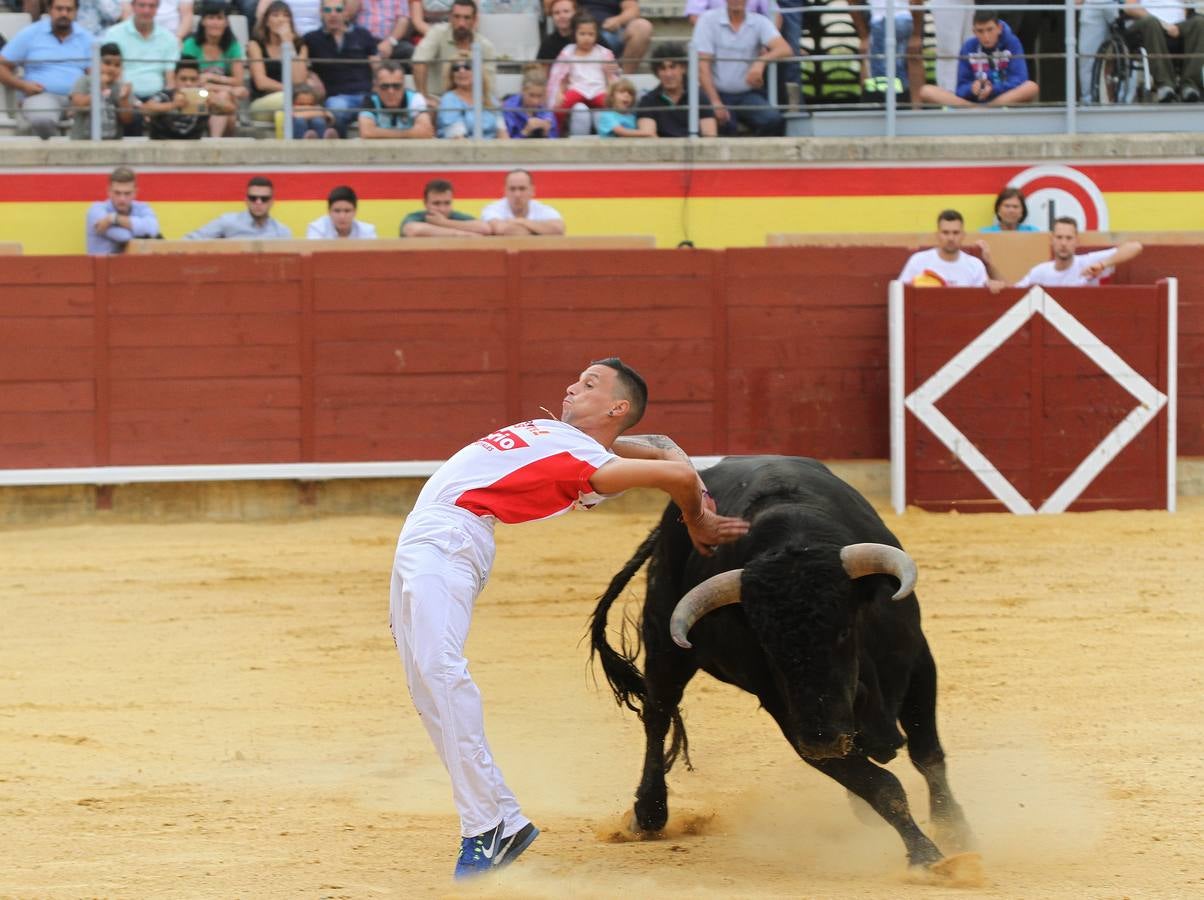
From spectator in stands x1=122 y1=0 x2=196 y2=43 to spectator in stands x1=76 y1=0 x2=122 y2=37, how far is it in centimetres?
37

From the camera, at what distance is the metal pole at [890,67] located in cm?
1134

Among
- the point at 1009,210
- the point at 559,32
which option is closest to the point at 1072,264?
the point at 1009,210

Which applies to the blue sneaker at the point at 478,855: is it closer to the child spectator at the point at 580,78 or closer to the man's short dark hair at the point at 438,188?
the man's short dark hair at the point at 438,188

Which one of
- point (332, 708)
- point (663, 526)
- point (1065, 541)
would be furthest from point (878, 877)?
point (1065, 541)

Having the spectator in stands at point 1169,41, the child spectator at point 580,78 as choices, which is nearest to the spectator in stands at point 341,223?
the child spectator at point 580,78

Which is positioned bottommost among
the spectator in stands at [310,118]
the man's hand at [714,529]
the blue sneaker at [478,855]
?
the blue sneaker at [478,855]

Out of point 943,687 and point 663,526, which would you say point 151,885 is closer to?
point 663,526

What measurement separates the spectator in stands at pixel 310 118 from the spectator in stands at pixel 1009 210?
14.0 ft

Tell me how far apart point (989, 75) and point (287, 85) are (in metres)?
4.71

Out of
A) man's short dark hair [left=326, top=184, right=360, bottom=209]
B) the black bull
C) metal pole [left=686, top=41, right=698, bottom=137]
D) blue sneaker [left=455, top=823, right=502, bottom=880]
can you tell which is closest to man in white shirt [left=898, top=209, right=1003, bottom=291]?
metal pole [left=686, top=41, right=698, bottom=137]

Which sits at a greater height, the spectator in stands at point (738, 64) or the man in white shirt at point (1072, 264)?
the spectator in stands at point (738, 64)

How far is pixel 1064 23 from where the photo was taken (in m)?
12.5

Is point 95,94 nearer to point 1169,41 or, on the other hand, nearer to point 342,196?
point 342,196

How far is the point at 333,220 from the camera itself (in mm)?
10438
